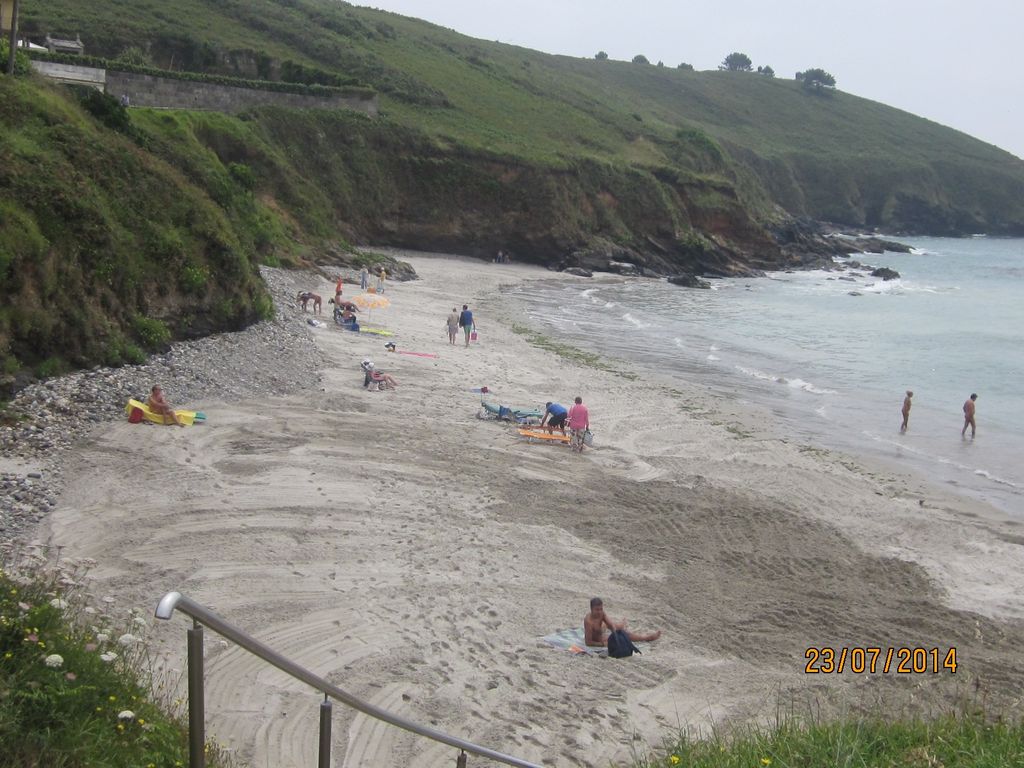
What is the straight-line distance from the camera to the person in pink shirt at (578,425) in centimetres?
1709

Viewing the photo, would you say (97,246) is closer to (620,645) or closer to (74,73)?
(620,645)

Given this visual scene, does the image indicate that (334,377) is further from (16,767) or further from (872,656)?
(16,767)

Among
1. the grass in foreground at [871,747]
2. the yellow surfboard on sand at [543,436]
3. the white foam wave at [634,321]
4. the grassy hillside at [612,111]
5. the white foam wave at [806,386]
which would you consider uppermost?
the grassy hillside at [612,111]

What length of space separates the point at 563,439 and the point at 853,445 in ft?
23.9

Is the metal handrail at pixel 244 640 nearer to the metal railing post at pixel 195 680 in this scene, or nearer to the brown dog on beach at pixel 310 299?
the metal railing post at pixel 195 680

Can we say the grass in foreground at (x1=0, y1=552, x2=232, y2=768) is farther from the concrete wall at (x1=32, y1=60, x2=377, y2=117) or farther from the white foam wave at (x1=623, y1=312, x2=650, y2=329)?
the white foam wave at (x1=623, y1=312, x2=650, y2=329)

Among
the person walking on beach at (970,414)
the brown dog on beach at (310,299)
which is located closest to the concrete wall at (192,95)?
the brown dog on beach at (310,299)

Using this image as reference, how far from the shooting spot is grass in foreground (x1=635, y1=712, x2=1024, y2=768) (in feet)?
17.0

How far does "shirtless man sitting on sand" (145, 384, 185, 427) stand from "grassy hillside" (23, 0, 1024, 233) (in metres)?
40.9

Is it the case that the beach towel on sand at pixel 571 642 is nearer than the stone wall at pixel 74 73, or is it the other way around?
the beach towel on sand at pixel 571 642

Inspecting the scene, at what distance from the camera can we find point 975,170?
132375 millimetres

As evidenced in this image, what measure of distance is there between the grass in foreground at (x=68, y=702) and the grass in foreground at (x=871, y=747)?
3.04m

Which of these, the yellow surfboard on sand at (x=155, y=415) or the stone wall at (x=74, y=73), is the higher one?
the stone wall at (x=74, y=73)

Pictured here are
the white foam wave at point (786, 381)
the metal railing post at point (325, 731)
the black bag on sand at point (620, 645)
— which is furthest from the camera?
the white foam wave at point (786, 381)
